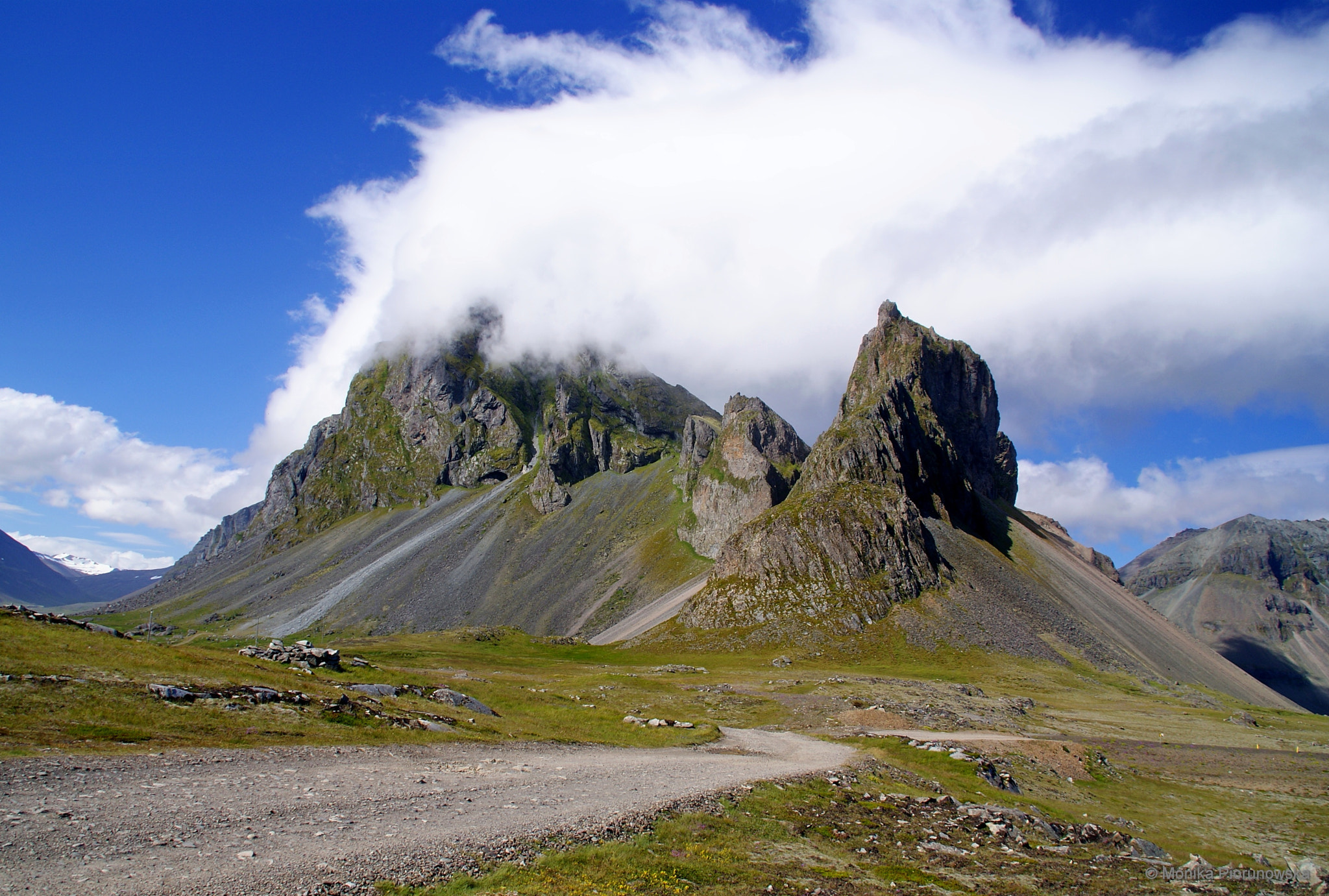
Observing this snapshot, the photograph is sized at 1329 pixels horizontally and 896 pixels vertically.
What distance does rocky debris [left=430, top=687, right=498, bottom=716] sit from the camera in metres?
44.0

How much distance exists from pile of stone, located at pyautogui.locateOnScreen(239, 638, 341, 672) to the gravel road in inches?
965

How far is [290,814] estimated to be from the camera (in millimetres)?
18484

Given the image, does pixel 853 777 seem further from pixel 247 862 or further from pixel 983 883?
pixel 247 862

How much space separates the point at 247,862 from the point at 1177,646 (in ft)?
621

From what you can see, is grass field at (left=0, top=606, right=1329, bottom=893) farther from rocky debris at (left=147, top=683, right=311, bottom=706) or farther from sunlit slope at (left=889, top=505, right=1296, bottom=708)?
sunlit slope at (left=889, top=505, right=1296, bottom=708)

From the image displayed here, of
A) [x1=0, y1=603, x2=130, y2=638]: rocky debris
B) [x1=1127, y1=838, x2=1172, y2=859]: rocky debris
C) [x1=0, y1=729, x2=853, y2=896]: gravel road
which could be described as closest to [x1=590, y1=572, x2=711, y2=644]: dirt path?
[x1=0, y1=603, x2=130, y2=638]: rocky debris

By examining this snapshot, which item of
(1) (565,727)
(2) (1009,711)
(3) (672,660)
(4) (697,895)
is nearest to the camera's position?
(4) (697,895)

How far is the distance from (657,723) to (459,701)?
1404 cm

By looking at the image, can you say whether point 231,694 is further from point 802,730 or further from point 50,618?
point 802,730

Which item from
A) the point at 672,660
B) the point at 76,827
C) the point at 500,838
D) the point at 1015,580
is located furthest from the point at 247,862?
the point at 1015,580

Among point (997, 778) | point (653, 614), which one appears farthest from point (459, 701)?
point (653, 614)

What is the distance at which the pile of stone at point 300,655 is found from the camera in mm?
49188

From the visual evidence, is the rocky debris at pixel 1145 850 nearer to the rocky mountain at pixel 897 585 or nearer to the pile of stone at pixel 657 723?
the pile of stone at pixel 657 723

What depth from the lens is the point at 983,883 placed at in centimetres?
2139
